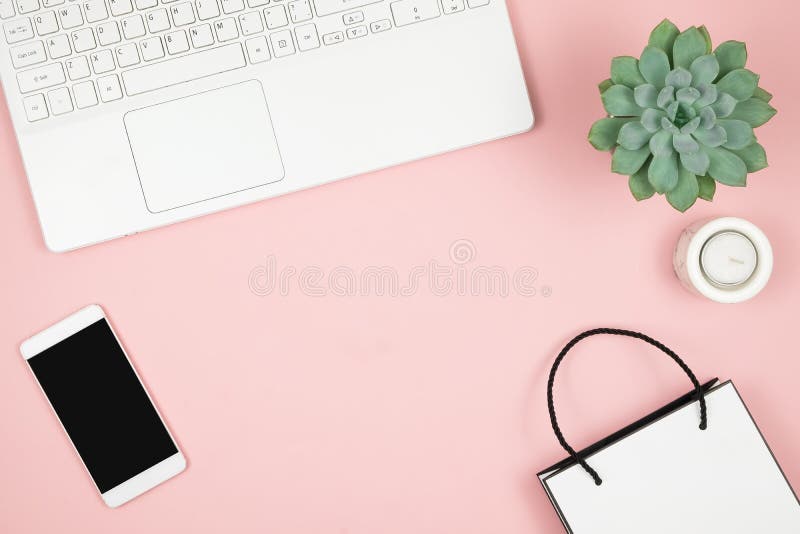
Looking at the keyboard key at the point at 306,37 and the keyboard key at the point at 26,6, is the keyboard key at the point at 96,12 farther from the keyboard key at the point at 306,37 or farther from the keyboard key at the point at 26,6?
the keyboard key at the point at 306,37

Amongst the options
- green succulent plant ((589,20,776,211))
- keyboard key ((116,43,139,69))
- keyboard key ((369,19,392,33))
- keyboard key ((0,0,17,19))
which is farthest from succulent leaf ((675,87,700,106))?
keyboard key ((0,0,17,19))

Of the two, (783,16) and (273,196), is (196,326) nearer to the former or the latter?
(273,196)

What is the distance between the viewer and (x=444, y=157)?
62cm

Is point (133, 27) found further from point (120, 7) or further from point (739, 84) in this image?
point (739, 84)

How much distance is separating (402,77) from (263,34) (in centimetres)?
13

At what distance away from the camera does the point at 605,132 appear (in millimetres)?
507

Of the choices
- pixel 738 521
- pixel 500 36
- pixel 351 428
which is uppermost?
pixel 500 36

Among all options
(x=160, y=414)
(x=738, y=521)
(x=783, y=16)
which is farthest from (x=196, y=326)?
(x=783, y=16)

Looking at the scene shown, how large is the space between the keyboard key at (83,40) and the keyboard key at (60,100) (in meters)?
0.04

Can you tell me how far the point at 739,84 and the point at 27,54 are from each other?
0.60 m

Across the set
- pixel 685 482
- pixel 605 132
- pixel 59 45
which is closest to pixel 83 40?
pixel 59 45

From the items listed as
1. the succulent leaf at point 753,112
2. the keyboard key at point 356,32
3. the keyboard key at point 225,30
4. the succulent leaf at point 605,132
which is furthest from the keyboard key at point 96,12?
the succulent leaf at point 753,112

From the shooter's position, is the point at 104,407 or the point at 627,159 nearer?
the point at 627,159

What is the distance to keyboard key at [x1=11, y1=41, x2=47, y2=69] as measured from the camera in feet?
1.91
